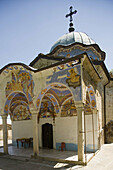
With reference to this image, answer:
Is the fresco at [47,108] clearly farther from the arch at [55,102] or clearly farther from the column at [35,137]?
the column at [35,137]

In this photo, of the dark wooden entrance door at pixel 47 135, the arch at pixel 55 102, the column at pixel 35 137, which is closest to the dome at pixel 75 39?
the arch at pixel 55 102

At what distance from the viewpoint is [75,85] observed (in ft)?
20.3

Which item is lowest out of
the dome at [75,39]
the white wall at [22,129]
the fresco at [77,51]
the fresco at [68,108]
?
the white wall at [22,129]

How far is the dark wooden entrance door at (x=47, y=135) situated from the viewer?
9742mm

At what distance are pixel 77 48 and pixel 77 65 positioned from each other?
5.89m

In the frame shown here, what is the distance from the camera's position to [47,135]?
9.96 metres

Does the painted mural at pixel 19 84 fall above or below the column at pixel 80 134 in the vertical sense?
above

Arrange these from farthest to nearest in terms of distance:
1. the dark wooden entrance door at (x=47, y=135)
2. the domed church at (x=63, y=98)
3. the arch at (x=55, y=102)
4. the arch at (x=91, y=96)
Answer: the dark wooden entrance door at (x=47, y=135) → the arch at (x=55, y=102) → the arch at (x=91, y=96) → the domed church at (x=63, y=98)

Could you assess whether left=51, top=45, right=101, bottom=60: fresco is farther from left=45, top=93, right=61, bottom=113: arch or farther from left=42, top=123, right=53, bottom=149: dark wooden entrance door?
left=42, top=123, right=53, bottom=149: dark wooden entrance door

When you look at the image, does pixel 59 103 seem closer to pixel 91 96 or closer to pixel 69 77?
pixel 91 96

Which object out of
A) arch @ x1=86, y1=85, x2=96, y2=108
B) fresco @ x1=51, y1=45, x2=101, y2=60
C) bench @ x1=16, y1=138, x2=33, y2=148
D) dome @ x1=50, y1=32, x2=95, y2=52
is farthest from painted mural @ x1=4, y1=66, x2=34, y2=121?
dome @ x1=50, y1=32, x2=95, y2=52

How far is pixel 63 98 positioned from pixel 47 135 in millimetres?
2647

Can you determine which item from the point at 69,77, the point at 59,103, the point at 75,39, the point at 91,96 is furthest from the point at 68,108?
the point at 75,39

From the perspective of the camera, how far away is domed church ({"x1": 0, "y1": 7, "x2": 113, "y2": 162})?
6262 millimetres
